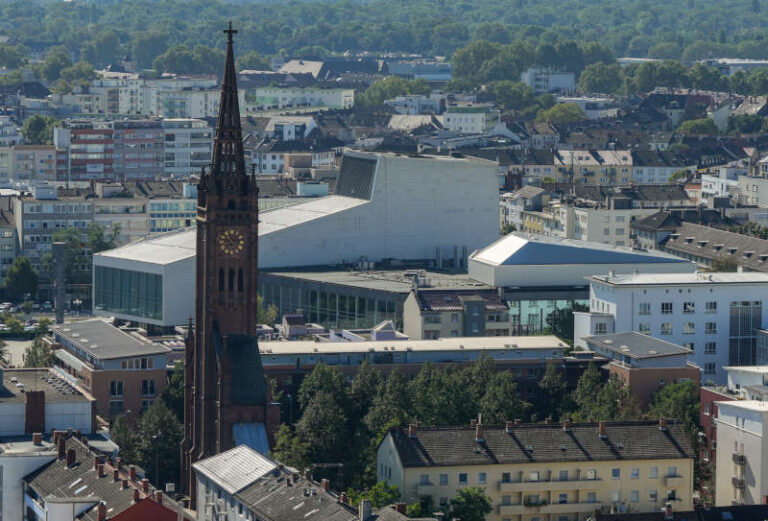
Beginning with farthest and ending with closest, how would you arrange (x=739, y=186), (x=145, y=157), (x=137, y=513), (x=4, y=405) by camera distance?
(x=145, y=157)
(x=739, y=186)
(x=4, y=405)
(x=137, y=513)

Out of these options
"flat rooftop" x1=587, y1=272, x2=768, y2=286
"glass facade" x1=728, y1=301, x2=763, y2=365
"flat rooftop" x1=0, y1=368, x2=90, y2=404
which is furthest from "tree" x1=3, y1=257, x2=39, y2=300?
"flat rooftop" x1=0, y1=368, x2=90, y2=404

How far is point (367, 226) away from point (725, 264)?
52.2 ft

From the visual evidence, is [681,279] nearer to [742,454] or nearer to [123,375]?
[123,375]

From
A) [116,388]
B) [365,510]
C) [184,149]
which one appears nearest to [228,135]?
[116,388]

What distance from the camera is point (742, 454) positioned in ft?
267

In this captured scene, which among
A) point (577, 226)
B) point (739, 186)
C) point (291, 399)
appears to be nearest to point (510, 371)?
point (291, 399)

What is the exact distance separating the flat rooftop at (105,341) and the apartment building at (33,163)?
82.1 m

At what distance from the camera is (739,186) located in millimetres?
167125

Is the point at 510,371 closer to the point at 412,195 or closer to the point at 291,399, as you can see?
the point at 291,399

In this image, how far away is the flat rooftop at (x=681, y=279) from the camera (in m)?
106

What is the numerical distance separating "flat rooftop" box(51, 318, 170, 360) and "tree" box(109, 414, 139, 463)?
28.6 ft

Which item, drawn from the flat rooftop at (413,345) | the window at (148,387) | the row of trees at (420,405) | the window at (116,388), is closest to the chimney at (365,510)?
the row of trees at (420,405)

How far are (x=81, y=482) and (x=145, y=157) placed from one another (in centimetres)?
12145

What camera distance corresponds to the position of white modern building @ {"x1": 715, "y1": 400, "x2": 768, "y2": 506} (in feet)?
264
